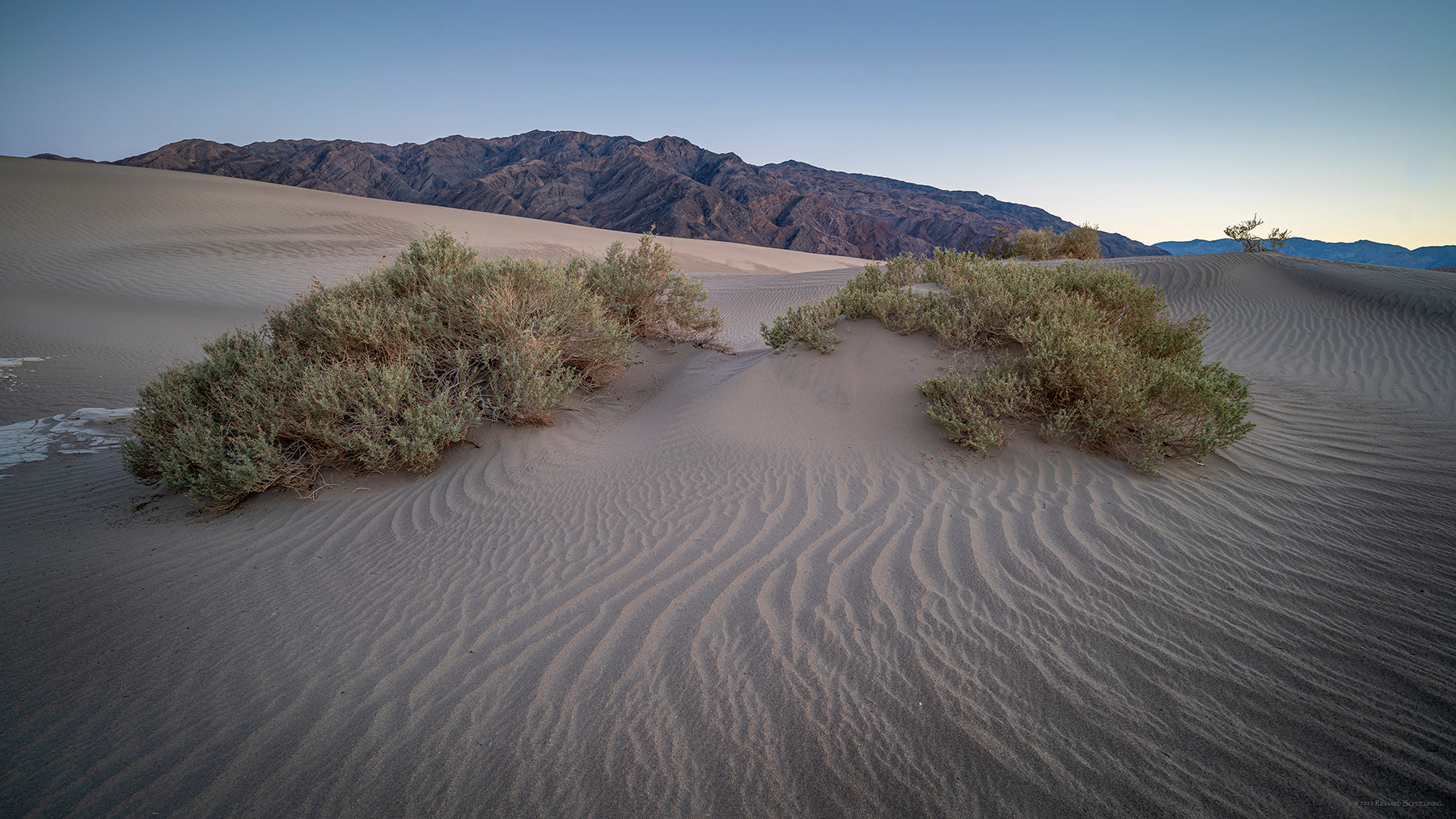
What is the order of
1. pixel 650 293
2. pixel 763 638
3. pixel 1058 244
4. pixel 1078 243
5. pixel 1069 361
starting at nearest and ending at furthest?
pixel 763 638, pixel 1069 361, pixel 650 293, pixel 1078 243, pixel 1058 244

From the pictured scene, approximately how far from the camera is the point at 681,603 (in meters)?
3.15

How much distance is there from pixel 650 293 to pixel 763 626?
6.05m

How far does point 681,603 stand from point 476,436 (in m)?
3.27

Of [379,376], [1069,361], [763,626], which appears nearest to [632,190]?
[379,376]

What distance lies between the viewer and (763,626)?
2.92 m

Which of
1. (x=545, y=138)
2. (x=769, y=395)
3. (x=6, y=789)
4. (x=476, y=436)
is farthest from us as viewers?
(x=545, y=138)

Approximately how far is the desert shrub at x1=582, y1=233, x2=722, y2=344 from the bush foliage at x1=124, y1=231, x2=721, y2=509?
101 centimetres

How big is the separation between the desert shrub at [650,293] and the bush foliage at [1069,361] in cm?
207

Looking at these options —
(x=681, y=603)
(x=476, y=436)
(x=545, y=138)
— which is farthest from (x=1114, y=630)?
(x=545, y=138)

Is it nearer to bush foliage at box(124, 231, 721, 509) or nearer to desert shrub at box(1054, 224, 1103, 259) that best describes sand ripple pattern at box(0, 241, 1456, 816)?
bush foliage at box(124, 231, 721, 509)

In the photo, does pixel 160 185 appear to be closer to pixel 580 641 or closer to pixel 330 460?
pixel 330 460

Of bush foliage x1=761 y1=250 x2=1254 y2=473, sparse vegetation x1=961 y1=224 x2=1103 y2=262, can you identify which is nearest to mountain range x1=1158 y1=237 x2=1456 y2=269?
sparse vegetation x1=961 y1=224 x2=1103 y2=262

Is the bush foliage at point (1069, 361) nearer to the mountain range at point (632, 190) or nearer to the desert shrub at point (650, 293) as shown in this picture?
the desert shrub at point (650, 293)

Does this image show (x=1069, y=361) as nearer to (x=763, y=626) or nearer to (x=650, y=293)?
(x=763, y=626)
